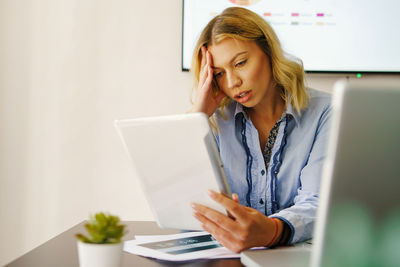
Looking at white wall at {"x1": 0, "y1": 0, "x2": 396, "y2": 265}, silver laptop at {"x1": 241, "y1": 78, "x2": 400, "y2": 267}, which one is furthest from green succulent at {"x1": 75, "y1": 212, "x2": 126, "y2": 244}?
white wall at {"x1": 0, "y1": 0, "x2": 396, "y2": 265}

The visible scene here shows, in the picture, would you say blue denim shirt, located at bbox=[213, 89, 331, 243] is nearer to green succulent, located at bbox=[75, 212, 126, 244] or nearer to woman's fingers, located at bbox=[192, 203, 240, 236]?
woman's fingers, located at bbox=[192, 203, 240, 236]

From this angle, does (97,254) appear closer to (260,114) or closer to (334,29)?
(260,114)

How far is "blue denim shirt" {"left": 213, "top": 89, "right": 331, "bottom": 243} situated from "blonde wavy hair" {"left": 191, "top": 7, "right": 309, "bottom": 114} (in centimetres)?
5

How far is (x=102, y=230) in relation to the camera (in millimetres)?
624

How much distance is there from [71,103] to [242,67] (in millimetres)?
1087

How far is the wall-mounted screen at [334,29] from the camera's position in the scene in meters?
1.98

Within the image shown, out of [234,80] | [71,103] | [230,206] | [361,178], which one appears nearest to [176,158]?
[230,206]

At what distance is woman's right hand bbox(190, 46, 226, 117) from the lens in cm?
144

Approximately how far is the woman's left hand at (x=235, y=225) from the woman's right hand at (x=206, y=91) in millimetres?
659

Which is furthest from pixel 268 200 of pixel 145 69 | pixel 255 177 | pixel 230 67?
pixel 145 69

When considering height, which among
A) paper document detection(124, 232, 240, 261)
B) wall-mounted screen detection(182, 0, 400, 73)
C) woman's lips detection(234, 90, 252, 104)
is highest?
wall-mounted screen detection(182, 0, 400, 73)

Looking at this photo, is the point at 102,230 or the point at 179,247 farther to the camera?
the point at 179,247

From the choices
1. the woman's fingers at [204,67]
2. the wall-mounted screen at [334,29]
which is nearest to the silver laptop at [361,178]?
the woman's fingers at [204,67]

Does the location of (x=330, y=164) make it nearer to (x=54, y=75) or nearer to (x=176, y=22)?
(x=176, y=22)
